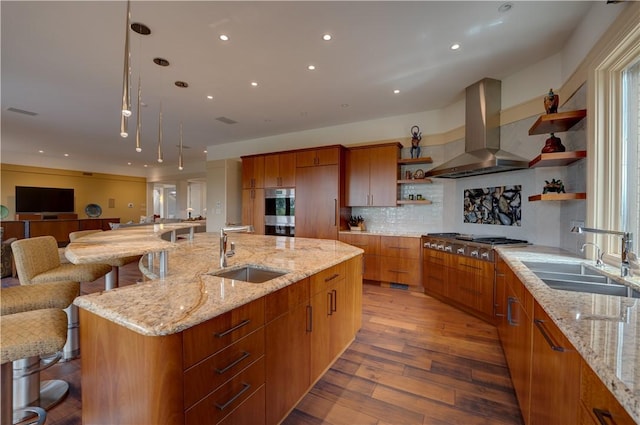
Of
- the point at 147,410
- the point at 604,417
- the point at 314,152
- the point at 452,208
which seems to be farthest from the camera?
the point at 314,152

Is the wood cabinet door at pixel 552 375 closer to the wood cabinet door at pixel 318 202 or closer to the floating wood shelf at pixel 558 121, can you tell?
the floating wood shelf at pixel 558 121

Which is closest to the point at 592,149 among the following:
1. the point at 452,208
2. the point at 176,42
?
the point at 452,208

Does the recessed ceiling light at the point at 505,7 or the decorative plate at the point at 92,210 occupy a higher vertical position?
the recessed ceiling light at the point at 505,7

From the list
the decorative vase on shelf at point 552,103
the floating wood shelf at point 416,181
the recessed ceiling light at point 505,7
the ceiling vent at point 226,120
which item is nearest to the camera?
the recessed ceiling light at point 505,7

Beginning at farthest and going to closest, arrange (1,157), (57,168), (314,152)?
(57,168) < (1,157) < (314,152)

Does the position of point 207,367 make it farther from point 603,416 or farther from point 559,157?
point 559,157

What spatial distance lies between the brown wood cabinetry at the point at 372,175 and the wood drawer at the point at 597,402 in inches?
142

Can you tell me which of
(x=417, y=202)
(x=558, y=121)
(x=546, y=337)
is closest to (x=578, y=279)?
(x=546, y=337)

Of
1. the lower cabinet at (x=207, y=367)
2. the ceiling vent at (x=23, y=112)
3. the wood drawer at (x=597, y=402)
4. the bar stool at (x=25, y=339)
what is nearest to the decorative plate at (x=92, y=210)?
the ceiling vent at (x=23, y=112)

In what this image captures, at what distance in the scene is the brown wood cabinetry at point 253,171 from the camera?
17.6ft

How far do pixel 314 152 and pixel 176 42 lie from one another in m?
2.63

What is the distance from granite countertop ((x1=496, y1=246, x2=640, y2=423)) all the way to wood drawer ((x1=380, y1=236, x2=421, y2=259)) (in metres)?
2.58

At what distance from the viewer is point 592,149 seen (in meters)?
2.04

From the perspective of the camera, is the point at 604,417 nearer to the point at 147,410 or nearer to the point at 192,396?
the point at 192,396
